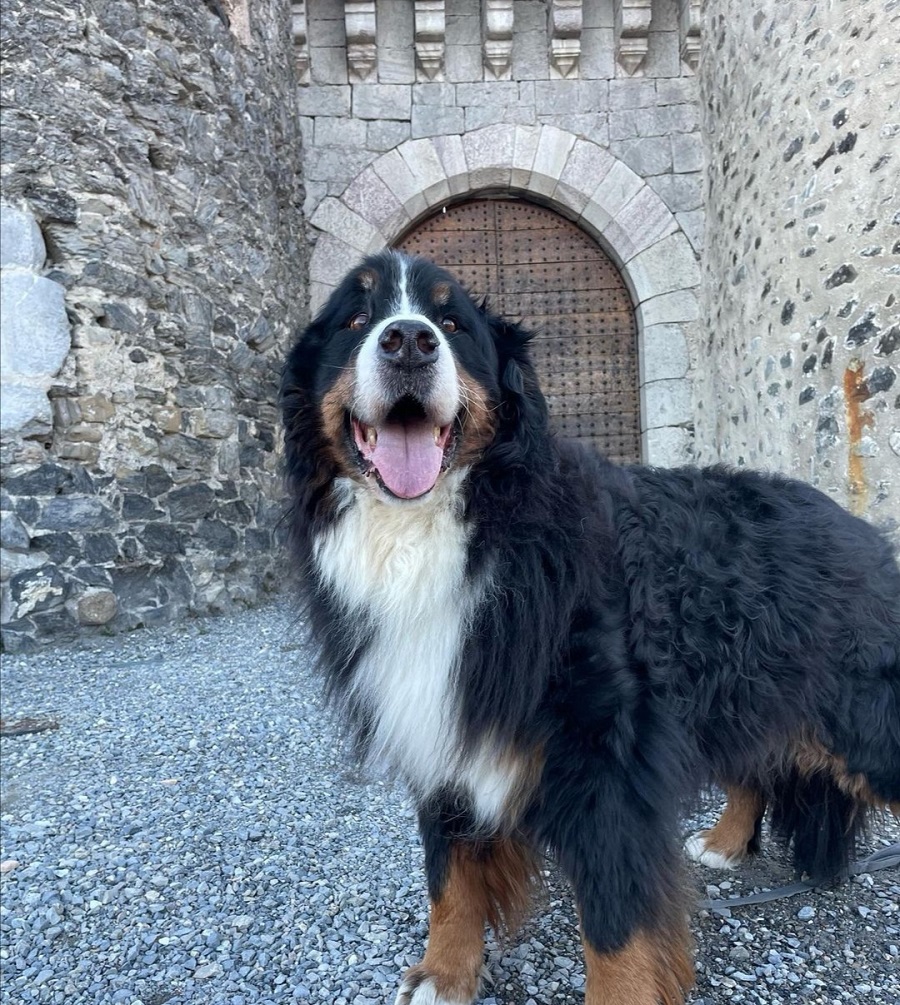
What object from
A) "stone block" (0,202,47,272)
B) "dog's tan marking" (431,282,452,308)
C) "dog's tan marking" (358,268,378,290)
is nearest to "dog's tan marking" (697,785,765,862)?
"dog's tan marking" (431,282,452,308)

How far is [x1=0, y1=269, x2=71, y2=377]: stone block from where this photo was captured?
4.68m

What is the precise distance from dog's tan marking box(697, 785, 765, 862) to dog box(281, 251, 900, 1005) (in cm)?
42

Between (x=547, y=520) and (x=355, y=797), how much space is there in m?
1.82

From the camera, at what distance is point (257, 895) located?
2.24 m

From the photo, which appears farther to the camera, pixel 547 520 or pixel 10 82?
pixel 10 82

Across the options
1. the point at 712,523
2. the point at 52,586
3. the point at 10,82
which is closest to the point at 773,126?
the point at 712,523

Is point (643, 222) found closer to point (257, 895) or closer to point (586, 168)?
point (586, 168)

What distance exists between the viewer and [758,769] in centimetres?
198

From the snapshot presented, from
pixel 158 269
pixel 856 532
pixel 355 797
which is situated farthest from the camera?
pixel 158 269

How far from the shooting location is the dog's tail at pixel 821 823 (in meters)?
2.17

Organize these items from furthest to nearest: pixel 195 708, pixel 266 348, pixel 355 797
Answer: pixel 266 348 < pixel 195 708 < pixel 355 797

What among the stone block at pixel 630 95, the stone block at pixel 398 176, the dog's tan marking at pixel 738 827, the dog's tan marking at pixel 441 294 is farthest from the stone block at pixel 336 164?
the dog's tan marking at pixel 738 827

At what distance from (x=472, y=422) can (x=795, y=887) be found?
181 cm

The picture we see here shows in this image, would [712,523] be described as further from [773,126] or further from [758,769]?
[773,126]
